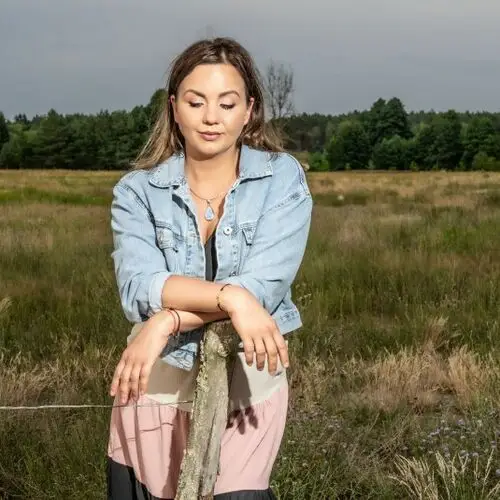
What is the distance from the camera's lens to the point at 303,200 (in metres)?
1.81

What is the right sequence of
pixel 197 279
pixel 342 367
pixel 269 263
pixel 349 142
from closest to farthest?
pixel 197 279 → pixel 269 263 → pixel 342 367 → pixel 349 142

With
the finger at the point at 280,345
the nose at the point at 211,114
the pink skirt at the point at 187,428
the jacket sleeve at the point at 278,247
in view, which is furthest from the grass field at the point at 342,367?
the nose at the point at 211,114

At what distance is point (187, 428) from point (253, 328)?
0.42 meters

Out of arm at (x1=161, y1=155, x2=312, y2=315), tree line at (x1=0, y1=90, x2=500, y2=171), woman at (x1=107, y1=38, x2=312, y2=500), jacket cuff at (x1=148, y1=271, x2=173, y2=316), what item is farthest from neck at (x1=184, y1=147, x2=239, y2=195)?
tree line at (x1=0, y1=90, x2=500, y2=171)

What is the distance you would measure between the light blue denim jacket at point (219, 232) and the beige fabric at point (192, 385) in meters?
0.05

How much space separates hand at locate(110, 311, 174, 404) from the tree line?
54.1 m

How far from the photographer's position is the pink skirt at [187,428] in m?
1.80

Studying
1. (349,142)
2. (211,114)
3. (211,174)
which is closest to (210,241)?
(211,174)

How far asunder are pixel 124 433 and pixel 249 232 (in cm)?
52

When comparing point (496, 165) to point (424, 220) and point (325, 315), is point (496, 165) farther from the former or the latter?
point (325, 315)

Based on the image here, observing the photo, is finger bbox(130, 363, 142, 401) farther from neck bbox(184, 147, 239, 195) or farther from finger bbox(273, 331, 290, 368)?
neck bbox(184, 147, 239, 195)

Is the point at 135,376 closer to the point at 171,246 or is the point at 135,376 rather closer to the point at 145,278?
the point at 145,278

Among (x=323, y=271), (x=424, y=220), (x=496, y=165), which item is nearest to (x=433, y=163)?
(x=496, y=165)

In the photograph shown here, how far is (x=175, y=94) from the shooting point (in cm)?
184
